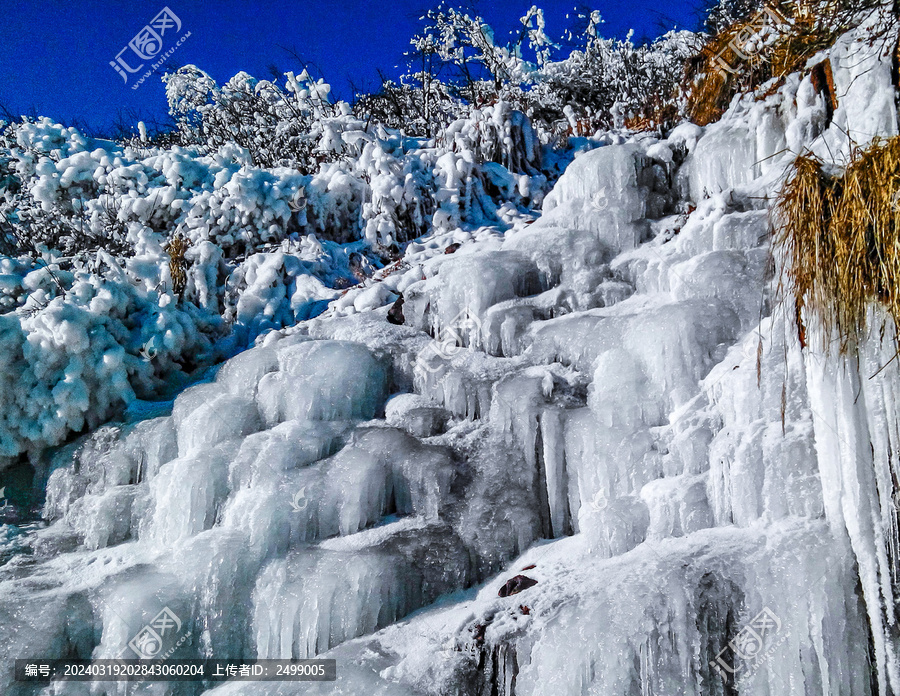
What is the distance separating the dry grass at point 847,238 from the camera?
2.22 m

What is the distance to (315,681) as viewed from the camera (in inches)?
121

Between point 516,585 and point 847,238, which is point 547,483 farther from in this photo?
point 847,238

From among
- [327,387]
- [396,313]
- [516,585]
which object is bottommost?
[516,585]

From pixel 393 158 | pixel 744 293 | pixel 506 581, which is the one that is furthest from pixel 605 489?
pixel 393 158

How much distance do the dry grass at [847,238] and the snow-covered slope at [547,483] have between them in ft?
0.62

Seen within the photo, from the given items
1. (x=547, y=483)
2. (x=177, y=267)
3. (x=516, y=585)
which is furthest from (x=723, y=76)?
(x=177, y=267)

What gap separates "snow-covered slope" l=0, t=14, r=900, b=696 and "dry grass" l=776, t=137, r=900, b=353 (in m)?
0.19

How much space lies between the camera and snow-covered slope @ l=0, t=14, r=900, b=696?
102 inches

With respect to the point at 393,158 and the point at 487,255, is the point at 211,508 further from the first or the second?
the point at 393,158

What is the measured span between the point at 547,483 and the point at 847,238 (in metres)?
2.17

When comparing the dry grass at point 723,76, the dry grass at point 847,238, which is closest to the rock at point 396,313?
the dry grass at point 723,76

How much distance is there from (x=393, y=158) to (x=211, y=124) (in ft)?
14.5

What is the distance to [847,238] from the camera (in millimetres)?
2316

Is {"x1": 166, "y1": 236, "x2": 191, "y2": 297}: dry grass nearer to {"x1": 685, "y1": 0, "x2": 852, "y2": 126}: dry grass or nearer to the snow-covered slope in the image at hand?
the snow-covered slope
